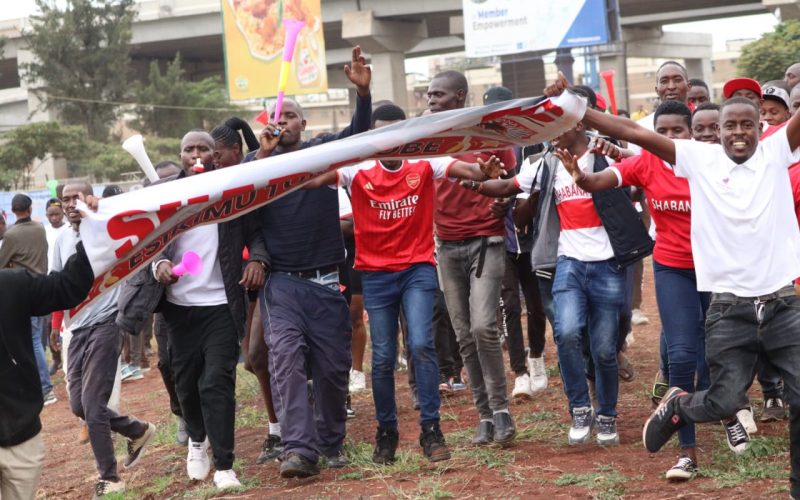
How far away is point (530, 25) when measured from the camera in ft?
123

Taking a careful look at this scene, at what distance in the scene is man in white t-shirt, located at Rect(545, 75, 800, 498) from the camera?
5.46 m

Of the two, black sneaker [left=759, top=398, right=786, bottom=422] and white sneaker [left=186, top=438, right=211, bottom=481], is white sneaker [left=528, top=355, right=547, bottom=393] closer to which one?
black sneaker [left=759, top=398, right=786, bottom=422]

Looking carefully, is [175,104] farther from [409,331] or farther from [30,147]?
[409,331]

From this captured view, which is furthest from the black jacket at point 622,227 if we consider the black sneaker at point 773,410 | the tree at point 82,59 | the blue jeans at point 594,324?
the tree at point 82,59

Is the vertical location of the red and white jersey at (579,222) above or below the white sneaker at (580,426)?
above

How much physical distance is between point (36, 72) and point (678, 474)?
53.1 m

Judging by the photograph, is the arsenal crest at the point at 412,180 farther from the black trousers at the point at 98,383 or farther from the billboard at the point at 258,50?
the billboard at the point at 258,50

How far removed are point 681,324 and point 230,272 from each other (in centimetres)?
266

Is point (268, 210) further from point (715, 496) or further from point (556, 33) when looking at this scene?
point (556, 33)

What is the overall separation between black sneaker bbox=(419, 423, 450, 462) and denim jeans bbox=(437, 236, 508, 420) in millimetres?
459

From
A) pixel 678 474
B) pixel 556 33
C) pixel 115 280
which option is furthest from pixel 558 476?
pixel 556 33

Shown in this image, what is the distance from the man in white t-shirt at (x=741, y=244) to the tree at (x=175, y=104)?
5064 cm

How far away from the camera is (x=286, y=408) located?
6730mm

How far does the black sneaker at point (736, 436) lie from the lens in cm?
636
